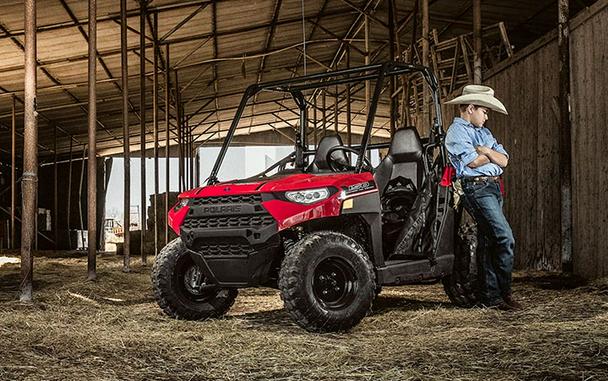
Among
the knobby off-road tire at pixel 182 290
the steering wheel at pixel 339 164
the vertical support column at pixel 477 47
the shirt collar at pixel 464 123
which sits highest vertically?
the vertical support column at pixel 477 47

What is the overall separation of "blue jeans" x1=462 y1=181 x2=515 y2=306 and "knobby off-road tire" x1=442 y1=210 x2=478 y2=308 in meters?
0.05

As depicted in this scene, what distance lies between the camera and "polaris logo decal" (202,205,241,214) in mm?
5375

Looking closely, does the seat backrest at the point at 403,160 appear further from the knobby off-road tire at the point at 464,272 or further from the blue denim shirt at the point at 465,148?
the knobby off-road tire at the point at 464,272

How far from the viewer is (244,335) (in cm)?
520

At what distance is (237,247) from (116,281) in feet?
16.4

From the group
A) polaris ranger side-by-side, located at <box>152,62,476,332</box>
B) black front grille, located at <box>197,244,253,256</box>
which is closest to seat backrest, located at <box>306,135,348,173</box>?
polaris ranger side-by-side, located at <box>152,62,476,332</box>

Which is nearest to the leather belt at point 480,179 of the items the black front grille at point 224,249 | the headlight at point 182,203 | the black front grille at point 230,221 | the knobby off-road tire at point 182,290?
the black front grille at point 230,221

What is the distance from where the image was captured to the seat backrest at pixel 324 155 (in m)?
6.30

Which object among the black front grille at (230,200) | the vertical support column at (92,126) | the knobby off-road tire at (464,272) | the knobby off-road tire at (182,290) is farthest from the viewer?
the vertical support column at (92,126)

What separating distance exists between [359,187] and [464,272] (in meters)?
1.63

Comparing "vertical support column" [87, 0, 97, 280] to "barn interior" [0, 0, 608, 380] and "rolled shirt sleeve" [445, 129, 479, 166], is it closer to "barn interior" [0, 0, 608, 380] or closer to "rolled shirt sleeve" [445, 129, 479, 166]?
"barn interior" [0, 0, 608, 380]

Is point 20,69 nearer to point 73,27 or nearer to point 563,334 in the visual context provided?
point 73,27

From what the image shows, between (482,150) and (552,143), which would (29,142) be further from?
(552,143)

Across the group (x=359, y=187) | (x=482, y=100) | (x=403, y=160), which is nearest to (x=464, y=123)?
(x=482, y=100)
